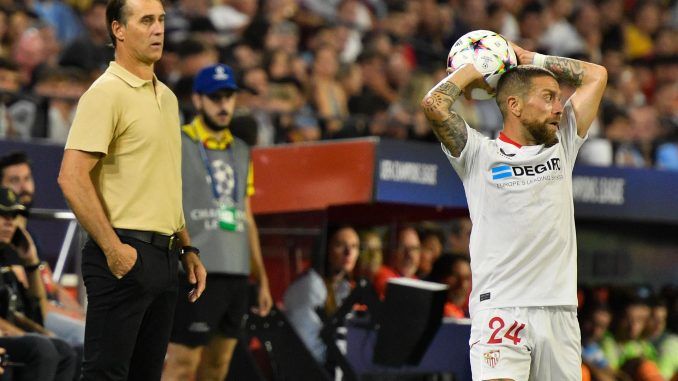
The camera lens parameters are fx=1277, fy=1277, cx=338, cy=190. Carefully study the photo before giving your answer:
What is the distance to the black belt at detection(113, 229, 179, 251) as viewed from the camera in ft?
16.4

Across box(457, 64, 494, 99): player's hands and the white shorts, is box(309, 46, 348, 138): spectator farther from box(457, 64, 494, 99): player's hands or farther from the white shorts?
the white shorts

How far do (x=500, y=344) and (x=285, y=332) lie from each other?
3.19m

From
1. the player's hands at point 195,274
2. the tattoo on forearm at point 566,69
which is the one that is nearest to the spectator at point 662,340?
the tattoo on forearm at point 566,69

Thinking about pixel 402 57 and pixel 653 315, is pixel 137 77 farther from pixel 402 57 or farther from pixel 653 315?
pixel 402 57

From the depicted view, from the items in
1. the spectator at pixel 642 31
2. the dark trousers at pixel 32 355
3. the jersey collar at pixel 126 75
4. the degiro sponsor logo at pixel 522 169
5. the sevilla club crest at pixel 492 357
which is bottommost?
the dark trousers at pixel 32 355

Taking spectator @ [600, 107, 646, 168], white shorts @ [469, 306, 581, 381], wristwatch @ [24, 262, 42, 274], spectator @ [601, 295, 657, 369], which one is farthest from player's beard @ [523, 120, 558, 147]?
spectator @ [600, 107, 646, 168]

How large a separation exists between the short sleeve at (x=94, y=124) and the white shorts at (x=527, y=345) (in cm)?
173

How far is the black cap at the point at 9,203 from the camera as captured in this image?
7.05 m

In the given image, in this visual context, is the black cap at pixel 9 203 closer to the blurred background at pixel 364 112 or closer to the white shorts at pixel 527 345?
the blurred background at pixel 364 112

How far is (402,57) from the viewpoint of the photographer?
14.3 meters

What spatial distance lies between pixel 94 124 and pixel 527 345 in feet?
6.43

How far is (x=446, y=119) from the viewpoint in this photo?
547cm

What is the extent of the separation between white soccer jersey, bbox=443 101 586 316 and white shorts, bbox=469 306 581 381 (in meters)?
0.05

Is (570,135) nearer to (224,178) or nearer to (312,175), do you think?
(224,178)
